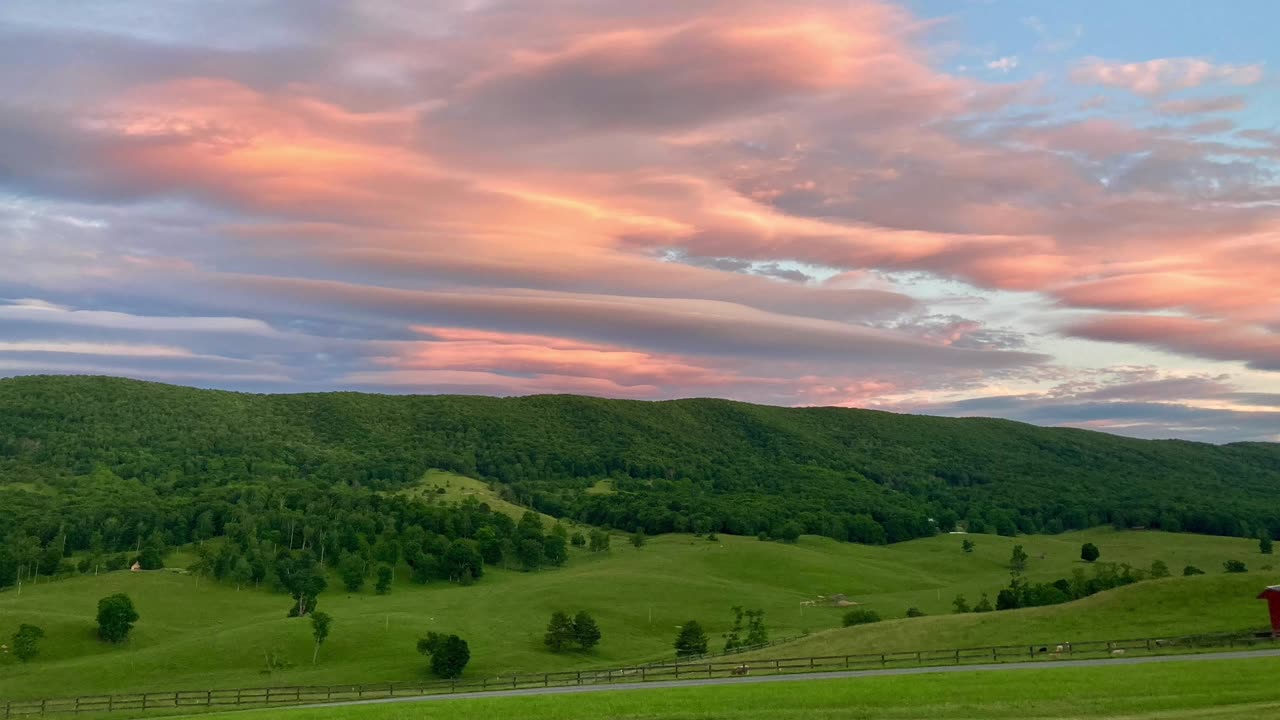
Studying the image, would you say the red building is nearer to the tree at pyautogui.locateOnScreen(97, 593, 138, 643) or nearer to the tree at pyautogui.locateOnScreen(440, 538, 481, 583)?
the tree at pyautogui.locateOnScreen(97, 593, 138, 643)

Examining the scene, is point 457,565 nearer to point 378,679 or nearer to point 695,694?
point 378,679

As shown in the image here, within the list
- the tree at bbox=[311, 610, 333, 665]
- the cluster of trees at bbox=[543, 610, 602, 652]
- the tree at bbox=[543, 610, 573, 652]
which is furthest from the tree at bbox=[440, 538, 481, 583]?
the tree at bbox=[311, 610, 333, 665]

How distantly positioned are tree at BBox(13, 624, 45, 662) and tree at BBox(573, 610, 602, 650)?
67394mm

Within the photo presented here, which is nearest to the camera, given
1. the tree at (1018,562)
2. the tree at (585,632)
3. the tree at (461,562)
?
the tree at (585,632)

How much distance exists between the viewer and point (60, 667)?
107 meters

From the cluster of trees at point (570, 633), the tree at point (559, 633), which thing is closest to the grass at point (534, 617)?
the tree at point (559, 633)

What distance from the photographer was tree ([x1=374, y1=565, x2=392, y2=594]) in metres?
167

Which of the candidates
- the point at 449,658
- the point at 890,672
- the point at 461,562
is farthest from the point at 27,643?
the point at 890,672

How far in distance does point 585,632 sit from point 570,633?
6.41 feet

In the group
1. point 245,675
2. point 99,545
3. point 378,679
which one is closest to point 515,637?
point 378,679

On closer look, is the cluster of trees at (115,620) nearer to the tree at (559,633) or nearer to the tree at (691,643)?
the tree at (559,633)

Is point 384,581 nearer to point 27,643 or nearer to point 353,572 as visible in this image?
point 353,572

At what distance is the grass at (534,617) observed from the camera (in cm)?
7631

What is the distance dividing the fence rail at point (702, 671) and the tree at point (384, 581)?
8789 cm
